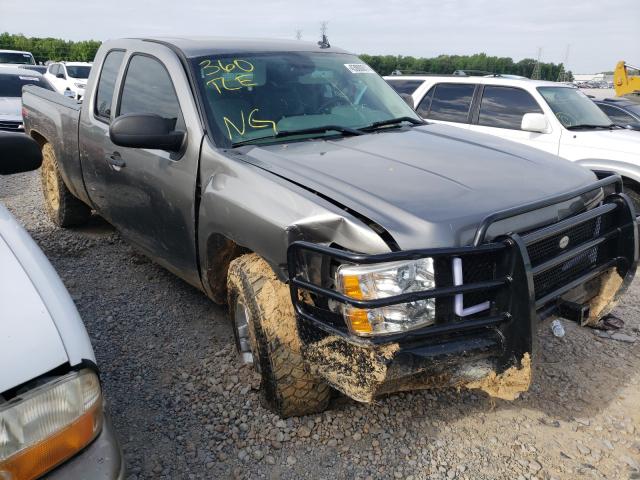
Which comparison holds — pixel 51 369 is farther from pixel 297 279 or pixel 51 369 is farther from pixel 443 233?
pixel 443 233

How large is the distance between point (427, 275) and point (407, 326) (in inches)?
8.4

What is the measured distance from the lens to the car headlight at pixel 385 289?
2105 mm

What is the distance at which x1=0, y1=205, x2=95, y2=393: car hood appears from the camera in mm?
1502

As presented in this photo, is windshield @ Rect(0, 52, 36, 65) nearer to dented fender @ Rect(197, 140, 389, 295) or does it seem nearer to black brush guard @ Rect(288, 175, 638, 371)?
dented fender @ Rect(197, 140, 389, 295)

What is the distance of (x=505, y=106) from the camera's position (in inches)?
262

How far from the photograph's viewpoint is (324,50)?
3.97 metres

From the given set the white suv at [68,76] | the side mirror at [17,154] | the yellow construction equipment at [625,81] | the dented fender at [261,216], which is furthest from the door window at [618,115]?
the white suv at [68,76]

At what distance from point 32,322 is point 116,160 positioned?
235 cm

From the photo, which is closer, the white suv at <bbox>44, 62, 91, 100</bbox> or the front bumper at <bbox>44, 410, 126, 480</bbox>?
the front bumper at <bbox>44, 410, 126, 480</bbox>

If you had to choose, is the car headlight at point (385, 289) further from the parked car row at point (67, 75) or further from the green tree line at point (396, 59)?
the green tree line at point (396, 59)

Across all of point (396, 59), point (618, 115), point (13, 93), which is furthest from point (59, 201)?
point (396, 59)

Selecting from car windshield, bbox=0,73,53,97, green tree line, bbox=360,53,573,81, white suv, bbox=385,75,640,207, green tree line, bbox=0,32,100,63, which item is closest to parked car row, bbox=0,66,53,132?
car windshield, bbox=0,73,53,97

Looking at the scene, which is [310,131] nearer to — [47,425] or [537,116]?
[47,425]

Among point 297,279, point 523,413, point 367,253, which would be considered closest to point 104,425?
point 297,279
